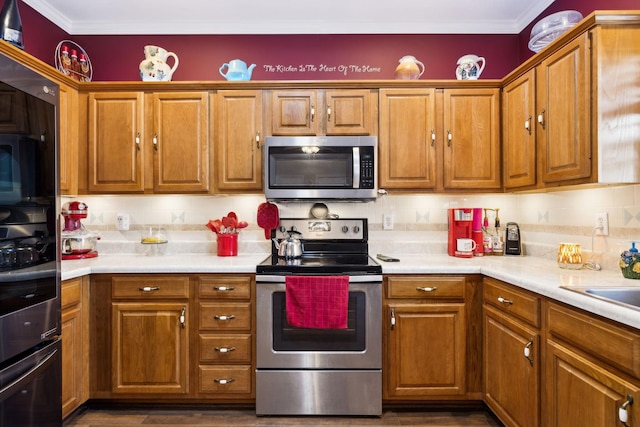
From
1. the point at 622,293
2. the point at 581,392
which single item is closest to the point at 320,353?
the point at 581,392

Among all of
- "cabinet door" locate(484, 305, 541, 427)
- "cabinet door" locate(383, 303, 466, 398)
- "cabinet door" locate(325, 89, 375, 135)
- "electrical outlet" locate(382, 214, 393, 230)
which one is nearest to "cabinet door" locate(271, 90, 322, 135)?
"cabinet door" locate(325, 89, 375, 135)

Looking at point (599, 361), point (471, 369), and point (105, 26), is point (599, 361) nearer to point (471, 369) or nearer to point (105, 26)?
point (471, 369)

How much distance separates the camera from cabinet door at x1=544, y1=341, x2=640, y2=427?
116 cm

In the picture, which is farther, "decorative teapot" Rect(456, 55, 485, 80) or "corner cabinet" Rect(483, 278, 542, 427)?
"decorative teapot" Rect(456, 55, 485, 80)

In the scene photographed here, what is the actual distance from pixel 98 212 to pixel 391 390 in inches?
95.1

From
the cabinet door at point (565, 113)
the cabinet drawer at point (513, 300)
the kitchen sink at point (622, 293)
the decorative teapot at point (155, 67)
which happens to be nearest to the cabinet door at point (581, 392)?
the cabinet drawer at point (513, 300)

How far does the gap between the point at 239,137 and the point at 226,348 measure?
1.34 meters

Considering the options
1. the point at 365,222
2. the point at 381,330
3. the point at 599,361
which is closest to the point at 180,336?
the point at 381,330

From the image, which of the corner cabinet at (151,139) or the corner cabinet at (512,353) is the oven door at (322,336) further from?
the corner cabinet at (151,139)

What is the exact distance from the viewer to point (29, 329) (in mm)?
1279

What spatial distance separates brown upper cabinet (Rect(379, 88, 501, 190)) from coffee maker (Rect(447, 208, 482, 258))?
22 cm

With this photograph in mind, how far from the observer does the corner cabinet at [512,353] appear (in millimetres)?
1624

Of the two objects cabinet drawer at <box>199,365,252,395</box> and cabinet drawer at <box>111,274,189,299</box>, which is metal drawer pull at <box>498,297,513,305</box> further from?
cabinet drawer at <box>111,274,189,299</box>

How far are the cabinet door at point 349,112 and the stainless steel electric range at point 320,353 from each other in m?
0.93
